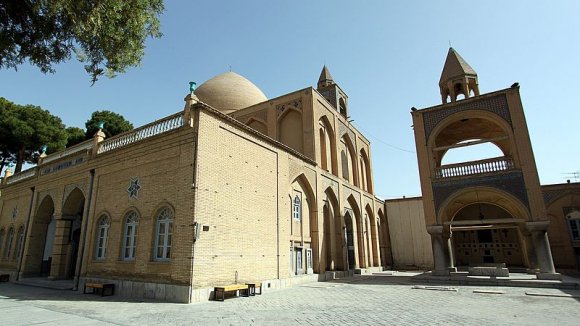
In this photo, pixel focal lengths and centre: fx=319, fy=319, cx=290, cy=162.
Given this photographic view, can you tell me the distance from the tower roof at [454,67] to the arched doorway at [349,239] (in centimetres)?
991

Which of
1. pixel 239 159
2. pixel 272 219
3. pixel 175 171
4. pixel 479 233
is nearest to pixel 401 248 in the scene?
pixel 479 233

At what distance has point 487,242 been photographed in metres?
21.0

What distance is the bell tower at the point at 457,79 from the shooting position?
59.0ft

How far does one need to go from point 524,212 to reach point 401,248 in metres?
11.3

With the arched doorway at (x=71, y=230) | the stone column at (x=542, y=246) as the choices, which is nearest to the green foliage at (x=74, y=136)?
the arched doorway at (x=71, y=230)

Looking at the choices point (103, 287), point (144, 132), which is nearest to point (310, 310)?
point (103, 287)

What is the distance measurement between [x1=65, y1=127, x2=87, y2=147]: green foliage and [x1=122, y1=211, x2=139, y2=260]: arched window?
64.9 ft

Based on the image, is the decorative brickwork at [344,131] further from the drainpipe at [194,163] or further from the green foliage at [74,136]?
the green foliage at [74,136]

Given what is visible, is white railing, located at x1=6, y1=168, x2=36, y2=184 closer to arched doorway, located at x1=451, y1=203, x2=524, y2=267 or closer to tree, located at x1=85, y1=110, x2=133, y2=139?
tree, located at x1=85, y1=110, x2=133, y2=139

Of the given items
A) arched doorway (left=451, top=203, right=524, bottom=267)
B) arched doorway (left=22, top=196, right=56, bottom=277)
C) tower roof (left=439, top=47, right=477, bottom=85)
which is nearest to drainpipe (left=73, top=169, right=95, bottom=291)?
arched doorway (left=22, top=196, right=56, bottom=277)

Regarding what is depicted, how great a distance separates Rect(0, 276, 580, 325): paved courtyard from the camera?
21.9 ft

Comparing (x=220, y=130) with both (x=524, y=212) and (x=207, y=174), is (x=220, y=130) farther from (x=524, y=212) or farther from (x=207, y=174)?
(x=524, y=212)

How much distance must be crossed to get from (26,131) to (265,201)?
853 inches

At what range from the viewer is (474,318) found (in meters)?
6.82
